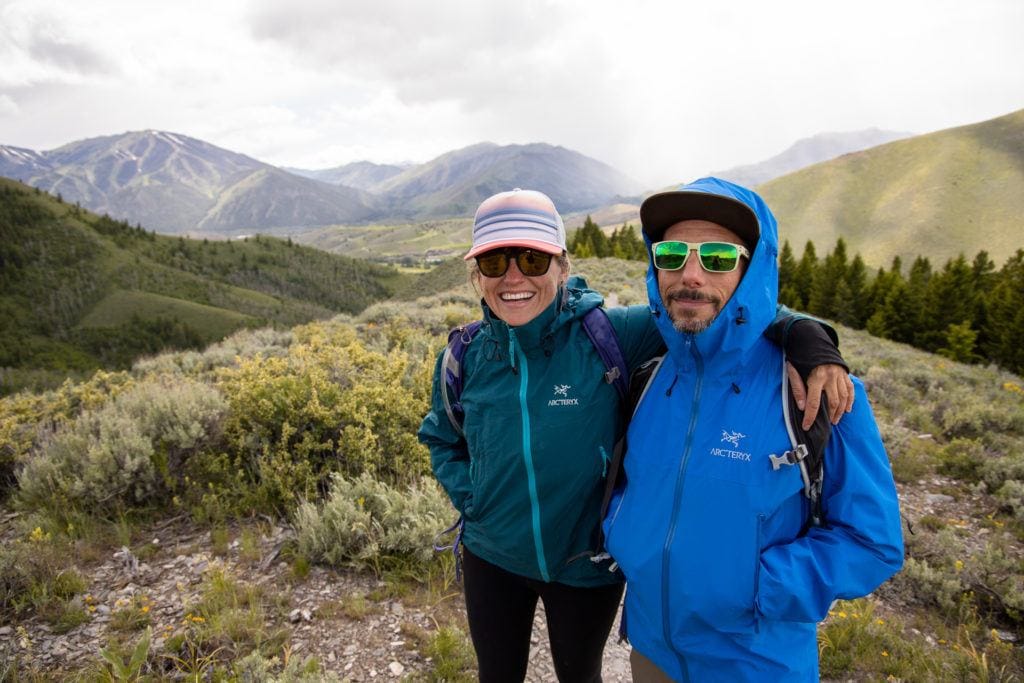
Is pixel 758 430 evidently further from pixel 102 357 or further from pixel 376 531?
pixel 102 357

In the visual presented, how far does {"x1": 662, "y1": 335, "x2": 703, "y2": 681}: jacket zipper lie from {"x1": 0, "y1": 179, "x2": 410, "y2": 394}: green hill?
94.2 meters

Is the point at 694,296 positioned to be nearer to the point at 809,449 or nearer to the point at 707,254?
the point at 707,254

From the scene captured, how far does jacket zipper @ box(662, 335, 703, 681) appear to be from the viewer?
178 centimetres

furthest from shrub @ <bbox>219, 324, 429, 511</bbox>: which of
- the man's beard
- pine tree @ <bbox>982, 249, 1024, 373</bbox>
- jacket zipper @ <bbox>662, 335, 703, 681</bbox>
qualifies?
pine tree @ <bbox>982, 249, 1024, 373</bbox>

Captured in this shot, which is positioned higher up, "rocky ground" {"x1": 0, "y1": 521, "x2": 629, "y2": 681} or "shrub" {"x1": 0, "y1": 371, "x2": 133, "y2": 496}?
"shrub" {"x1": 0, "y1": 371, "x2": 133, "y2": 496}

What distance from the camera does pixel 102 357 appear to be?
90625 millimetres

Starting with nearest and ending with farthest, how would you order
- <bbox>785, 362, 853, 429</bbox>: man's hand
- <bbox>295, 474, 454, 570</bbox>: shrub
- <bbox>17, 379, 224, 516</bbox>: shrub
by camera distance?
1. <bbox>785, 362, 853, 429</bbox>: man's hand
2. <bbox>295, 474, 454, 570</bbox>: shrub
3. <bbox>17, 379, 224, 516</bbox>: shrub

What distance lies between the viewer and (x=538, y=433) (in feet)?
6.93

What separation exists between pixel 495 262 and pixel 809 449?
143 cm

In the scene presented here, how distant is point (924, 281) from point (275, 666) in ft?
150

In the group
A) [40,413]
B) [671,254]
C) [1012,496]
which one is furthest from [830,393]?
[40,413]

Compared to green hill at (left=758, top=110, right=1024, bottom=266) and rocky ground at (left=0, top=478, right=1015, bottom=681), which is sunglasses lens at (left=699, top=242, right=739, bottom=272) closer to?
rocky ground at (left=0, top=478, right=1015, bottom=681)

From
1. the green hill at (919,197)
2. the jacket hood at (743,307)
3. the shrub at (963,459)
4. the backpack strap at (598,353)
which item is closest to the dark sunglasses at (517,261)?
the backpack strap at (598,353)

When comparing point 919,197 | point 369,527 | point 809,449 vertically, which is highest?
point 919,197
